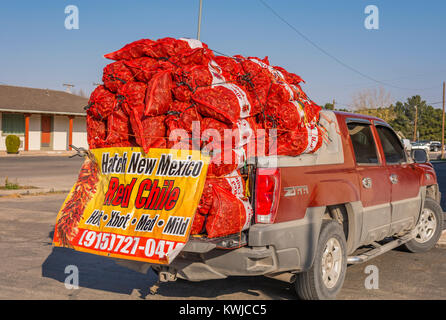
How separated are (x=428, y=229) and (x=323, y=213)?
359 centimetres

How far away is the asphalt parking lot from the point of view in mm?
5773

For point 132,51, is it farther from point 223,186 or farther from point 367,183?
point 367,183

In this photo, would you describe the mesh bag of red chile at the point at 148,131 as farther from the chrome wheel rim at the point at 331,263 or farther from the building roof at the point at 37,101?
the building roof at the point at 37,101

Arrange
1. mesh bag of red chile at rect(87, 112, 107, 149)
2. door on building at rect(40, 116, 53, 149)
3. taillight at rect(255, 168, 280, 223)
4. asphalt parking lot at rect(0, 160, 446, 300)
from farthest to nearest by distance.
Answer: door on building at rect(40, 116, 53, 149) < asphalt parking lot at rect(0, 160, 446, 300) < mesh bag of red chile at rect(87, 112, 107, 149) < taillight at rect(255, 168, 280, 223)

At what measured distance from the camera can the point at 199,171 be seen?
464 cm

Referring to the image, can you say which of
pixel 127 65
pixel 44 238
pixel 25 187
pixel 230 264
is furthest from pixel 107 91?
pixel 25 187

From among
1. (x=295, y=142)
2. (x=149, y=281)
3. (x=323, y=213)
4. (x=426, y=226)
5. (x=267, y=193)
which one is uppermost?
(x=295, y=142)

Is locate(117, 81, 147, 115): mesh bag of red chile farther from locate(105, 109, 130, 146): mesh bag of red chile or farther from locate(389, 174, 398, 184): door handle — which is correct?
locate(389, 174, 398, 184): door handle

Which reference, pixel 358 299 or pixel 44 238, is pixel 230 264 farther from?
pixel 44 238

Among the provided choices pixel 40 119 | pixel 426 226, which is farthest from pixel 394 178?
pixel 40 119

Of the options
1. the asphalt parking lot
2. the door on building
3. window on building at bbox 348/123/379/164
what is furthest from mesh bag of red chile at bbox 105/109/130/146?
the door on building

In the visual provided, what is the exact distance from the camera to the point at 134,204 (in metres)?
4.86

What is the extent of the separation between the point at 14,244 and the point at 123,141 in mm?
4128

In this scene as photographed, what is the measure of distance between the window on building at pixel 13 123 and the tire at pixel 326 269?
121ft
